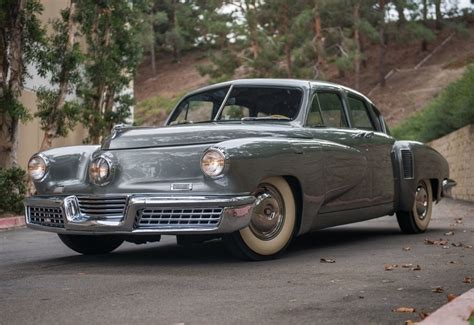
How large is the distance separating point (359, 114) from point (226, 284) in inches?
147

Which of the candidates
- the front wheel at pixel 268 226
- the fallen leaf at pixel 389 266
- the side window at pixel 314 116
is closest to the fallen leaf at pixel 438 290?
the fallen leaf at pixel 389 266

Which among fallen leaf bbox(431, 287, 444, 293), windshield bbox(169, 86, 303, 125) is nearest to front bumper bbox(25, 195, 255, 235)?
windshield bbox(169, 86, 303, 125)

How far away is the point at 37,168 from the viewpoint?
23.7ft

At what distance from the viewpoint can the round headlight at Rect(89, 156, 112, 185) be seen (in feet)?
21.5

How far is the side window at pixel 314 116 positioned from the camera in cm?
753

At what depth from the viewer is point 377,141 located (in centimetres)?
843

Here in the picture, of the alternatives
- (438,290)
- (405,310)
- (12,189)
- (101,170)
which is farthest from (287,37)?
(405,310)

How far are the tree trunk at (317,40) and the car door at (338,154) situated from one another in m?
35.5

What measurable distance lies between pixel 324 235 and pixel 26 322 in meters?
5.54

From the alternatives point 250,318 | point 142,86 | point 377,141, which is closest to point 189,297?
point 250,318

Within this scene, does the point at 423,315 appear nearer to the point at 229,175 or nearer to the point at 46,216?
the point at 229,175

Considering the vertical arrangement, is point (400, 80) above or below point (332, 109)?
above

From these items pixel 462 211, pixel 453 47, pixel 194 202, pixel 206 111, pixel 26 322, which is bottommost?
pixel 462 211

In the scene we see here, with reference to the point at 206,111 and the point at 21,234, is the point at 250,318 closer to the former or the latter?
the point at 206,111
